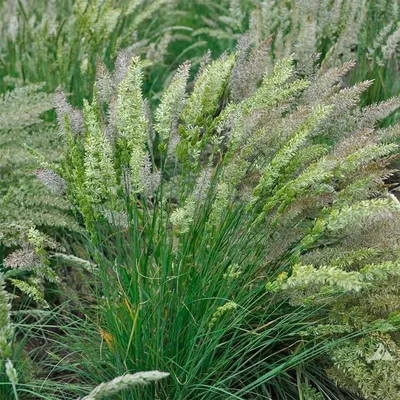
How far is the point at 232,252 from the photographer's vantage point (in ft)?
6.98

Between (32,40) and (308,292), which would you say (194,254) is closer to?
(308,292)

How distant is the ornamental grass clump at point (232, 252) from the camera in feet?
6.37

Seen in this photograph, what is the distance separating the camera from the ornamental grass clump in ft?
6.37

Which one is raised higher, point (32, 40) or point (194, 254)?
point (32, 40)

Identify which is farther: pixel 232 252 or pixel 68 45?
pixel 68 45

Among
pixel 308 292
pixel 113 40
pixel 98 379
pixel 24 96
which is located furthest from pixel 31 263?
pixel 113 40

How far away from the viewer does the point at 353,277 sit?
1.59 meters

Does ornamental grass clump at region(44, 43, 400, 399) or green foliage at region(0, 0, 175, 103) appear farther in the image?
green foliage at region(0, 0, 175, 103)

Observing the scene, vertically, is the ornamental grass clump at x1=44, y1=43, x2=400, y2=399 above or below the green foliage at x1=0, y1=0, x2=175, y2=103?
below

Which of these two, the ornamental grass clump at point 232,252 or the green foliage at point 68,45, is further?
the green foliage at point 68,45

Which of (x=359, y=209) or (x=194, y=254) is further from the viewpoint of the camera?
(x=194, y=254)

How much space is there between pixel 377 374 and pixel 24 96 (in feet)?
6.35

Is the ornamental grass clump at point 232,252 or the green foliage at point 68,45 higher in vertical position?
the green foliage at point 68,45

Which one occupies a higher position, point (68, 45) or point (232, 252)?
point (68, 45)
